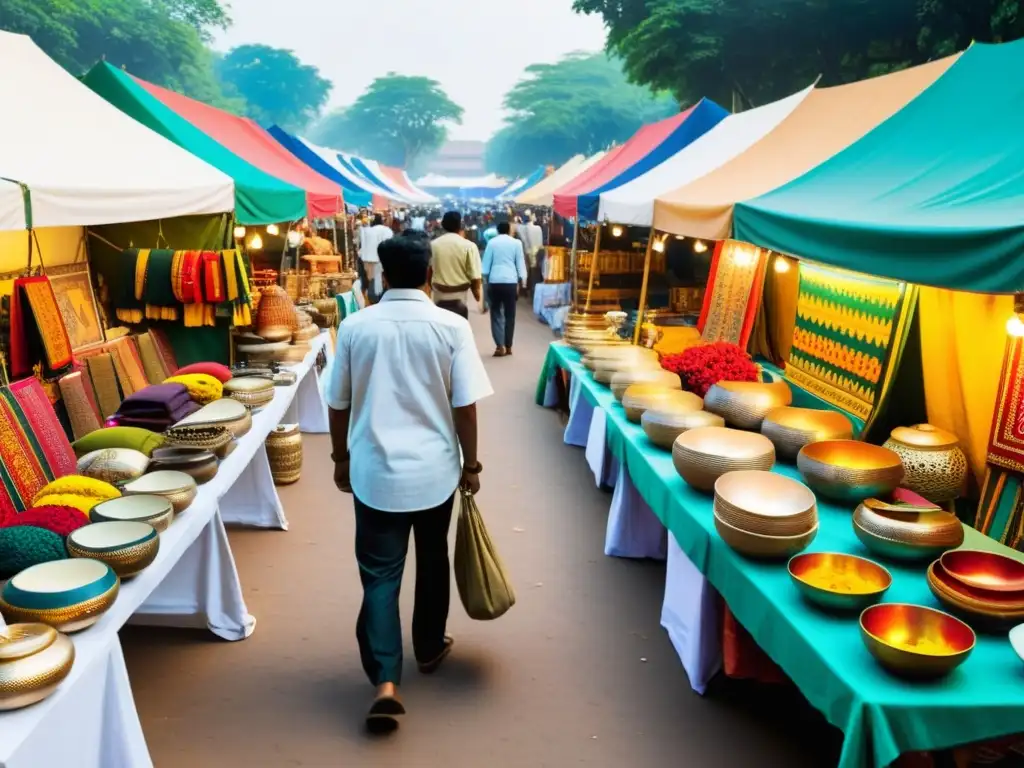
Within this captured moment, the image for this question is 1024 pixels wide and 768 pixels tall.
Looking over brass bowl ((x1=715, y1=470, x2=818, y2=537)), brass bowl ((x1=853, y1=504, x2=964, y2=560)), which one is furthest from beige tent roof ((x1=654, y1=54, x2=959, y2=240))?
brass bowl ((x1=853, y1=504, x2=964, y2=560))

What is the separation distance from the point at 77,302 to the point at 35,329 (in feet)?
3.27

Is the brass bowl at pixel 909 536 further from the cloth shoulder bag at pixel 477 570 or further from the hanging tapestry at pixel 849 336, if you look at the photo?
the hanging tapestry at pixel 849 336

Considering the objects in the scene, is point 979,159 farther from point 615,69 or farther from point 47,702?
point 615,69

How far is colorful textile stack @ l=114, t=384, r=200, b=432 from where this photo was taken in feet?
13.0

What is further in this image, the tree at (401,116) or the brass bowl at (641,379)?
the tree at (401,116)

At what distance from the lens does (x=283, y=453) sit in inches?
211

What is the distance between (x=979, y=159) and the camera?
3295mm

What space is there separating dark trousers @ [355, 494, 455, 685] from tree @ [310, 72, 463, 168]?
76.8 meters

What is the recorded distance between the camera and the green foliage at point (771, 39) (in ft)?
48.6

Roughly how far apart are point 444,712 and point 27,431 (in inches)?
83.3

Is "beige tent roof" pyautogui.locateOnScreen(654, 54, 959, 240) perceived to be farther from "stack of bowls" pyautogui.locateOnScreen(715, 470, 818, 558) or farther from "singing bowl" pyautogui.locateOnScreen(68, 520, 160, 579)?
"singing bowl" pyautogui.locateOnScreen(68, 520, 160, 579)

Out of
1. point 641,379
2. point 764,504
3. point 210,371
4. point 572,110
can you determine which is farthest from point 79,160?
point 572,110

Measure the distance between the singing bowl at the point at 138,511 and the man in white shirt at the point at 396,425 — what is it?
642 millimetres

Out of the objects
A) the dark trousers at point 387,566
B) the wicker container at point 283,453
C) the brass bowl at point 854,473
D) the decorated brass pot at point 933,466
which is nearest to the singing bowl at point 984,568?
the brass bowl at point 854,473
